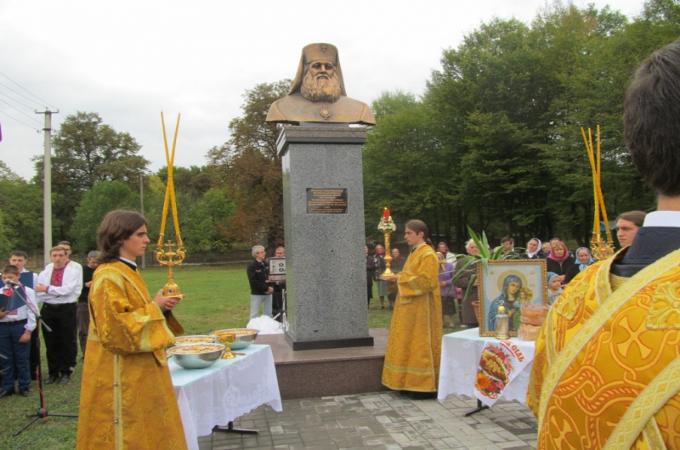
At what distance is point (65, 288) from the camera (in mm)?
7926

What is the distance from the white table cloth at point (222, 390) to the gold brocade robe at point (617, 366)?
2991mm

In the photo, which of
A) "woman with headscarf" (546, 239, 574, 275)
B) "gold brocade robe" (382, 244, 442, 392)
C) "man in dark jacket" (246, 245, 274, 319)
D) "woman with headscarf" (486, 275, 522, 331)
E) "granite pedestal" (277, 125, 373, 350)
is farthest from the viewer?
"man in dark jacket" (246, 245, 274, 319)

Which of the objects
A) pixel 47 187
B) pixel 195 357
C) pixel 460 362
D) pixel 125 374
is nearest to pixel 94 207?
pixel 47 187

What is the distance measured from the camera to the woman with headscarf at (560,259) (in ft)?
28.5

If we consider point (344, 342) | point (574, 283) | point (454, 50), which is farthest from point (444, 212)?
point (574, 283)

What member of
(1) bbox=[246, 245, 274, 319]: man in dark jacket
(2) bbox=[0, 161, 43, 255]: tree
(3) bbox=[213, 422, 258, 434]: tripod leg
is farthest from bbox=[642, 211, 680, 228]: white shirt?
(2) bbox=[0, 161, 43, 255]: tree

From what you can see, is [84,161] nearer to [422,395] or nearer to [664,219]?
[422,395]

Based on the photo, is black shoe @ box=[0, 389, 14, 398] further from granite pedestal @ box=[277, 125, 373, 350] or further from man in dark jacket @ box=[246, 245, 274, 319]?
man in dark jacket @ box=[246, 245, 274, 319]

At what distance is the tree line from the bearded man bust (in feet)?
58.5

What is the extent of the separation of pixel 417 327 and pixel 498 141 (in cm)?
2413

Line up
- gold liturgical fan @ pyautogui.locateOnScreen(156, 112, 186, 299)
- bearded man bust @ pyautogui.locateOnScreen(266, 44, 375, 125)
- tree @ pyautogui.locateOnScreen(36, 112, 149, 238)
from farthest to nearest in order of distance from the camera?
tree @ pyautogui.locateOnScreen(36, 112, 149, 238)
bearded man bust @ pyautogui.locateOnScreen(266, 44, 375, 125)
gold liturgical fan @ pyautogui.locateOnScreen(156, 112, 186, 299)

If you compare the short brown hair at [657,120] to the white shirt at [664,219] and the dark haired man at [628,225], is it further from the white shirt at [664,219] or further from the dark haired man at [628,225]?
the dark haired man at [628,225]

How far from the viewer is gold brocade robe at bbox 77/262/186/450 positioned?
10.7 feet

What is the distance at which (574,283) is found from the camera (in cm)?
133
